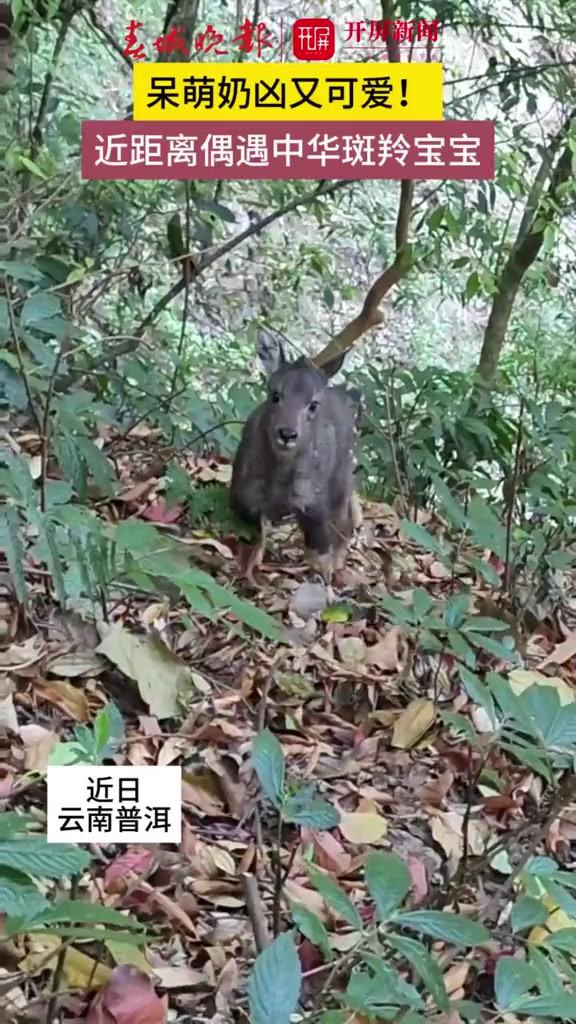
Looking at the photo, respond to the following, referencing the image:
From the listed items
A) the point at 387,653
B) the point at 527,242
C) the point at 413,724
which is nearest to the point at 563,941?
the point at 413,724

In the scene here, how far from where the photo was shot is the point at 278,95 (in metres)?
1.51

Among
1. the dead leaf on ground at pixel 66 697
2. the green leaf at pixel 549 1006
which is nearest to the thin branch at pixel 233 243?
the dead leaf on ground at pixel 66 697

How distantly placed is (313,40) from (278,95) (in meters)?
0.25

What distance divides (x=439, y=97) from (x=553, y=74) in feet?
2.72

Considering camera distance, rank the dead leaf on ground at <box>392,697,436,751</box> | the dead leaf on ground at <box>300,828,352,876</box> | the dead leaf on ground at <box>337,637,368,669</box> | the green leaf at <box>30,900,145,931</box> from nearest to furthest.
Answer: the green leaf at <box>30,900,145,931</box>
the dead leaf on ground at <box>300,828,352,876</box>
the dead leaf on ground at <box>392,697,436,751</box>
the dead leaf on ground at <box>337,637,368,669</box>

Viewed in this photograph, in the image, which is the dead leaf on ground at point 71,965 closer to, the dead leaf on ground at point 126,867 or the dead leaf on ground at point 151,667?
the dead leaf on ground at point 126,867

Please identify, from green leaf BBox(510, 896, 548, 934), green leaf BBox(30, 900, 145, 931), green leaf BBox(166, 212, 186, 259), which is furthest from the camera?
green leaf BBox(166, 212, 186, 259)

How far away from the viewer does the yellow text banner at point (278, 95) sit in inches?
59.3

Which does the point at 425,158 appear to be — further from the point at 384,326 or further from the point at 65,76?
the point at 384,326

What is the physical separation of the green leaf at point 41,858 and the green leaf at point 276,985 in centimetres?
13

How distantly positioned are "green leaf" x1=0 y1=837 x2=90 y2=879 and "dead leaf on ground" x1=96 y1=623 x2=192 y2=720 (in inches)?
22.1

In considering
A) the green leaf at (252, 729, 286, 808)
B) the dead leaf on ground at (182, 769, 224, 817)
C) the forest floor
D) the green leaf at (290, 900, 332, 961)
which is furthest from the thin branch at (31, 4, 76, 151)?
the green leaf at (290, 900, 332, 961)

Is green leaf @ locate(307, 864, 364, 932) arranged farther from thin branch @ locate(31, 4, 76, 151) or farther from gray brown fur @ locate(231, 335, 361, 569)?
thin branch @ locate(31, 4, 76, 151)

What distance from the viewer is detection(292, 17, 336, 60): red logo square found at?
166cm
